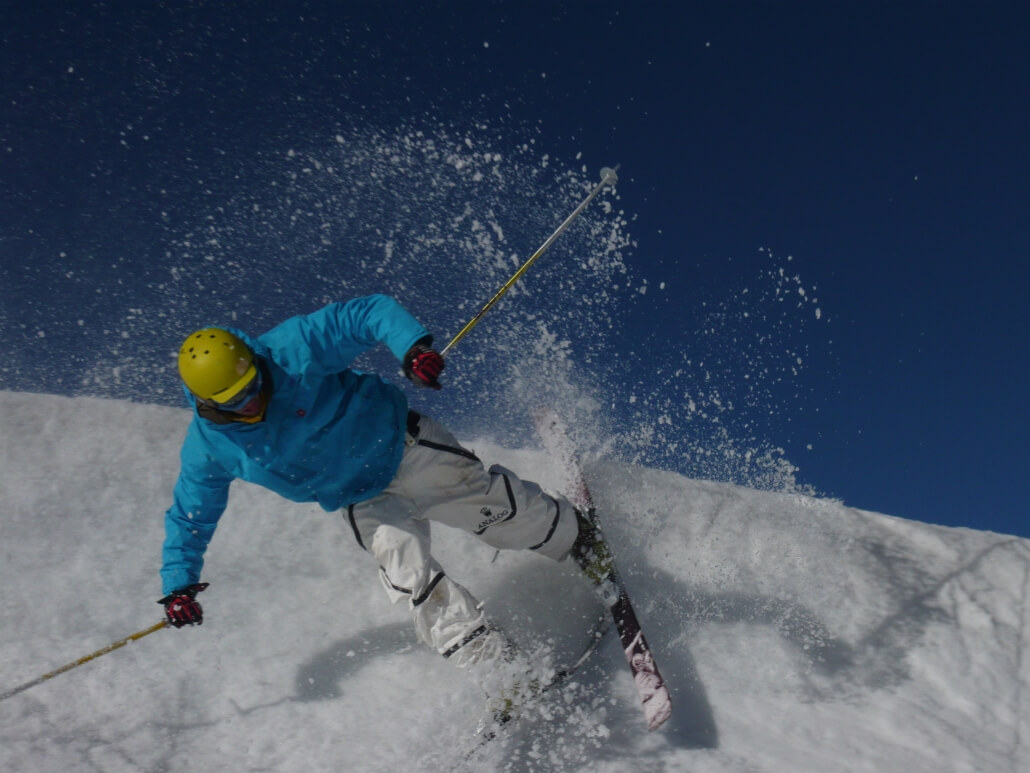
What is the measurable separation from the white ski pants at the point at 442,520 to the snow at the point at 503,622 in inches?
22.2

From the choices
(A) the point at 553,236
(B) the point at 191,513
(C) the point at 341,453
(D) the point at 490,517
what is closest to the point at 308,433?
(C) the point at 341,453

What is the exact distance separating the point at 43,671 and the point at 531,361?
12.1 ft

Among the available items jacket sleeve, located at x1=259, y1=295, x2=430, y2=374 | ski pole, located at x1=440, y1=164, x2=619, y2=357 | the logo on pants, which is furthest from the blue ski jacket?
ski pole, located at x1=440, y1=164, x2=619, y2=357

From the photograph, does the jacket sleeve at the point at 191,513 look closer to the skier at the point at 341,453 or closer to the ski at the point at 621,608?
the skier at the point at 341,453

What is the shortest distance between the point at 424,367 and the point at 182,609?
1.55 m

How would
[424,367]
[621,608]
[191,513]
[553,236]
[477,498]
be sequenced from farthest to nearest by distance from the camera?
[553,236] < [621,608] < [477,498] < [191,513] < [424,367]

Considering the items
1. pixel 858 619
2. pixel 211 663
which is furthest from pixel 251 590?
pixel 858 619

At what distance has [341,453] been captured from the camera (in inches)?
127

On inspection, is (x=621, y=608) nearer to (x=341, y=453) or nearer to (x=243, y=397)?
(x=341, y=453)

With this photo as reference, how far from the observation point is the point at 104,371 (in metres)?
5.80

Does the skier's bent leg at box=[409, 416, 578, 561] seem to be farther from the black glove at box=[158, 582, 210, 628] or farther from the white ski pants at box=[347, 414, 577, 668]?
the black glove at box=[158, 582, 210, 628]

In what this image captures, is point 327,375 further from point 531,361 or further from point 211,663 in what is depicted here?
point 531,361

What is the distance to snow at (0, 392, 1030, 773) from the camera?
3410mm

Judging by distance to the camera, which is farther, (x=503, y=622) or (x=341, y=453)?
(x=503, y=622)
